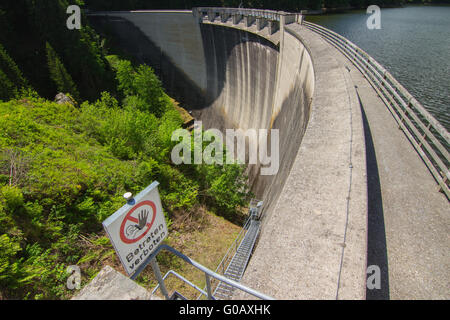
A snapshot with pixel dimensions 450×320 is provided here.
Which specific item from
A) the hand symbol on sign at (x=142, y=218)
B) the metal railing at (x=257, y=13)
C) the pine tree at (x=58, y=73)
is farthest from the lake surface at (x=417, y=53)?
the pine tree at (x=58, y=73)

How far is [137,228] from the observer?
2.53 m

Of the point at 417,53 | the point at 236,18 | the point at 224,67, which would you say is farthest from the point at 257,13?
the point at 417,53

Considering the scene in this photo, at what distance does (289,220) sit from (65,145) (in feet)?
35.8

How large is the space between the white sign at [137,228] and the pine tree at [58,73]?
23.2 meters

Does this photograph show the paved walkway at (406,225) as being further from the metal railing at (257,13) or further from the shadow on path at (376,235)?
the metal railing at (257,13)

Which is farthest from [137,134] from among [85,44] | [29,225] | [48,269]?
[85,44]

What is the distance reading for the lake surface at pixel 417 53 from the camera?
43.3 ft

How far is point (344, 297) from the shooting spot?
2.65 metres

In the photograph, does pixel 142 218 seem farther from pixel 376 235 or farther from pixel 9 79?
pixel 9 79

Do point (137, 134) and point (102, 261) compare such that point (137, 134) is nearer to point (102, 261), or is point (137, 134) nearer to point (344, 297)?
point (102, 261)

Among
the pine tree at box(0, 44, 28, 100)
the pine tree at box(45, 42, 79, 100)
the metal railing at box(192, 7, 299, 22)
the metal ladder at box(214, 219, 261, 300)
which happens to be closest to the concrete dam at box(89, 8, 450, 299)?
the metal ladder at box(214, 219, 261, 300)

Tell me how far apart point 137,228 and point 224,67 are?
1061 inches

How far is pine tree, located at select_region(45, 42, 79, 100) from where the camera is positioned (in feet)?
67.7

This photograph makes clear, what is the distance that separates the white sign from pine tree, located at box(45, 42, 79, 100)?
23.2m
